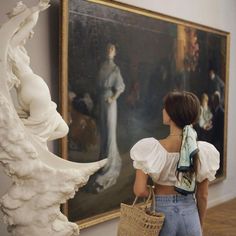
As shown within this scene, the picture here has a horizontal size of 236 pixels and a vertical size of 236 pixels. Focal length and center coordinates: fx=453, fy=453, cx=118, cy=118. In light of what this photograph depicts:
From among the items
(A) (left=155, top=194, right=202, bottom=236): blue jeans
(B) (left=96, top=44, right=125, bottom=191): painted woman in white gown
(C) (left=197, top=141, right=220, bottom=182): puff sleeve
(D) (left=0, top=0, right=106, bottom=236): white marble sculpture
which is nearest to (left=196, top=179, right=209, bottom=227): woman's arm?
(C) (left=197, top=141, right=220, bottom=182): puff sleeve

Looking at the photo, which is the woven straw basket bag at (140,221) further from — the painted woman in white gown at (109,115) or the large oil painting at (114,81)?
the painted woman in white gown at (109,115)

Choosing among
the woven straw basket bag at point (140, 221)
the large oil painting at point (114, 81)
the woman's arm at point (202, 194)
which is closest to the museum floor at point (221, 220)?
the large oil painting at point (114, 81)

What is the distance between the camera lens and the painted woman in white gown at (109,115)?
4272mm

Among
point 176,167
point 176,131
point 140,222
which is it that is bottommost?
point 140,222

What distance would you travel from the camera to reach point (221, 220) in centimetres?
589

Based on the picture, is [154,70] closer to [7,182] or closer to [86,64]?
[86,64]

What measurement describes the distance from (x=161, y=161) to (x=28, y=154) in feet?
2.69

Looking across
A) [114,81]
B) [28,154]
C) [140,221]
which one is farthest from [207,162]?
[114,81]

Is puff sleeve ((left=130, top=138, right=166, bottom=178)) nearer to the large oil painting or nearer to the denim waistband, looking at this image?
the denim waistband

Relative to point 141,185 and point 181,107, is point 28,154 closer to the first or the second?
point 141,185

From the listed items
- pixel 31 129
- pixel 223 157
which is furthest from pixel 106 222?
pixel 223 157

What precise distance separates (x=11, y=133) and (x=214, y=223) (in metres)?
4.13

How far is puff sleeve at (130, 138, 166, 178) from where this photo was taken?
8.71 ft

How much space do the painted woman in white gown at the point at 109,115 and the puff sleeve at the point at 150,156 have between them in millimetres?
1577
